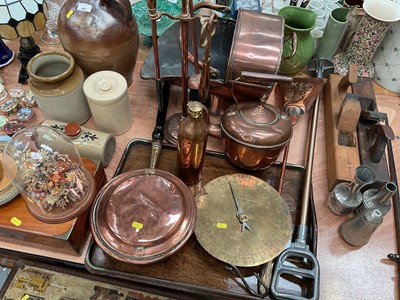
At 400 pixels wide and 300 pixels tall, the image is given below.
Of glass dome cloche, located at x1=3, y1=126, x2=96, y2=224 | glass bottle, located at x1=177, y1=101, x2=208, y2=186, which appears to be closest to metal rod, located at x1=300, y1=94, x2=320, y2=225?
glass bottle, located at x1=177, y1=101, x2=208, y2=186

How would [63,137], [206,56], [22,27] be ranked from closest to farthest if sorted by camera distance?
1. [206,56]
2. [63,137]
3. [22,27]

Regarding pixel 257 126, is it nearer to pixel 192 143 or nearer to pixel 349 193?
pixel 192 143

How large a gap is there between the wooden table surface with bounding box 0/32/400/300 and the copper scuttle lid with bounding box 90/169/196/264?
15 centimetres

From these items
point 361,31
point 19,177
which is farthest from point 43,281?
point 361,31

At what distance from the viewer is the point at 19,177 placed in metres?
0.88

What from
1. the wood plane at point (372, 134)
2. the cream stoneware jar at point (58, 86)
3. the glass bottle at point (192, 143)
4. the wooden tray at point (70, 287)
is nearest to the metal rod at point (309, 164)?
the wood plane at point (372, 134)

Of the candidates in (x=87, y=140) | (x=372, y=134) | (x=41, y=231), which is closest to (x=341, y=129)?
(x=372, y=134)

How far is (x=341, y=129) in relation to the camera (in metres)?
1.06

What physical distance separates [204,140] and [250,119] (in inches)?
5.2

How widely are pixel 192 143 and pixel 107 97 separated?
0.99 feet

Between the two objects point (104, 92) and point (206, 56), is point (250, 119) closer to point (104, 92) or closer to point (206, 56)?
point (206, 56)

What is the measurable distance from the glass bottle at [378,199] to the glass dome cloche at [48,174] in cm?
69

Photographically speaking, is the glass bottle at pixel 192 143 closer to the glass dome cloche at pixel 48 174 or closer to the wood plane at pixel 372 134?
the glass dome cloche at pixel 48 174

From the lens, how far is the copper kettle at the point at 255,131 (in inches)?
34.5
